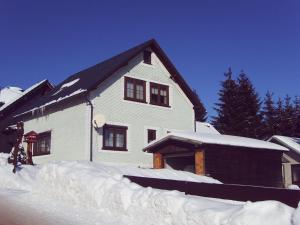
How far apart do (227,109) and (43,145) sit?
2614 cm

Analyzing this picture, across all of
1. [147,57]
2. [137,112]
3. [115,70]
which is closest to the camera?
[115,70]

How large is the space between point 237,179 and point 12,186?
475 inches

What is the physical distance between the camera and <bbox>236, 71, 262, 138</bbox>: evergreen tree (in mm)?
43859

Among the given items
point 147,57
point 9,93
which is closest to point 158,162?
point 147,57

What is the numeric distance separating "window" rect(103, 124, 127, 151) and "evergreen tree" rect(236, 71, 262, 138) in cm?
2411

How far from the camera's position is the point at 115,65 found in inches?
907

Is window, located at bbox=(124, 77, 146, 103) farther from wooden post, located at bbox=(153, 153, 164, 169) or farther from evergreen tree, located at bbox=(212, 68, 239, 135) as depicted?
evergreen tree, located at bbox=(212, 68, 239, 135)

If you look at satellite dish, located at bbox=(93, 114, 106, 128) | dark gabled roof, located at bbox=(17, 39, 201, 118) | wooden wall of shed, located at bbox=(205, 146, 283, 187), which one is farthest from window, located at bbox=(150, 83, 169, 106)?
wooden wall of shed, located at bbox=(205, 146, 283, 187)

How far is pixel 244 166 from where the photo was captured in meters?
21.4

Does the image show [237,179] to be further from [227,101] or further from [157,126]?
[227,101]

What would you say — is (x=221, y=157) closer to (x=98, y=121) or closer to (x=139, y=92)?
(x=98, y=121)

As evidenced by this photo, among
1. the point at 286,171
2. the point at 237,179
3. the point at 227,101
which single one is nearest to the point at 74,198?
the point at 237,179

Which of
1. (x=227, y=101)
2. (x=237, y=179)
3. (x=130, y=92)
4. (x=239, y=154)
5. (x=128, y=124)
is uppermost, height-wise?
(x=227, y=101)

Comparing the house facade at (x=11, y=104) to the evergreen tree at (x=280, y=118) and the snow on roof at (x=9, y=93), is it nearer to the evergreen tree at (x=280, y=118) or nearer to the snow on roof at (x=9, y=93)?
the snow on roof at (x=9, y=93)
